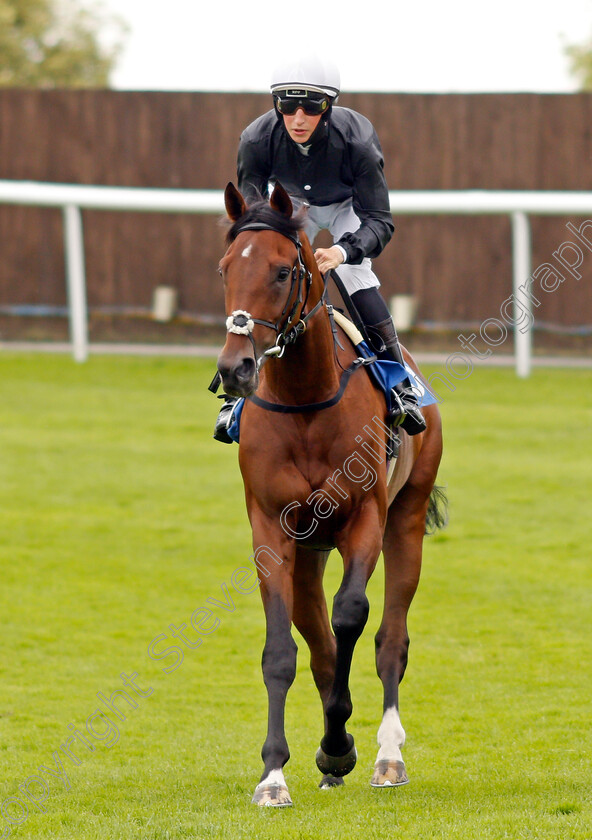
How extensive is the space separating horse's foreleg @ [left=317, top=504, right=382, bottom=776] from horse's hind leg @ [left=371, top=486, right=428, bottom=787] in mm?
167

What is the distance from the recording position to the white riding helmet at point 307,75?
5176 millimetres

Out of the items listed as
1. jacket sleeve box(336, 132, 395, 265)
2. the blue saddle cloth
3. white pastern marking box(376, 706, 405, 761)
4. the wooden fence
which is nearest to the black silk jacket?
jacket sleeve box(336, 132, 395, 265)

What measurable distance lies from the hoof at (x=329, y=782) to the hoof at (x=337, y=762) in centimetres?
14

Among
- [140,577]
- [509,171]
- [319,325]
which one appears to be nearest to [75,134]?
[509,171]

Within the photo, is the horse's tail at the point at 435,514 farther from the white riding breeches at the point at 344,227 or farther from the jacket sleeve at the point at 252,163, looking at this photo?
the jacket sleeve at the point at 252,163

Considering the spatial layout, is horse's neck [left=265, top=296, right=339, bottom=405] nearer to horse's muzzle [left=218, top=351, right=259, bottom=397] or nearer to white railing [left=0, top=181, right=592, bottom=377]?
horse's muzzle [left=218, top=351, right=259, bottom=397]

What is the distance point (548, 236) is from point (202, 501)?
872cm

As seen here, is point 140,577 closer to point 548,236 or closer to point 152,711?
point 152,711

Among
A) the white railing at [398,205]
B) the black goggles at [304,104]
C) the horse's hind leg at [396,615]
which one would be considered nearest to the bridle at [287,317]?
the black goggles at [304,104]

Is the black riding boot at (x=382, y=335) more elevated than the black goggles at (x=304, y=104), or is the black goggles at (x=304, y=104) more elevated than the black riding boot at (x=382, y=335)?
the black goggles at (x=304, y=104)

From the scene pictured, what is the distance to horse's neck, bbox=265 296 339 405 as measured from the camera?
5.07 metres

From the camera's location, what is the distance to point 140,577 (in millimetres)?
9883

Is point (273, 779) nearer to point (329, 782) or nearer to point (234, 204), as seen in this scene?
point (329, 782)

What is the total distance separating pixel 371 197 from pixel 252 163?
21.0 inches
